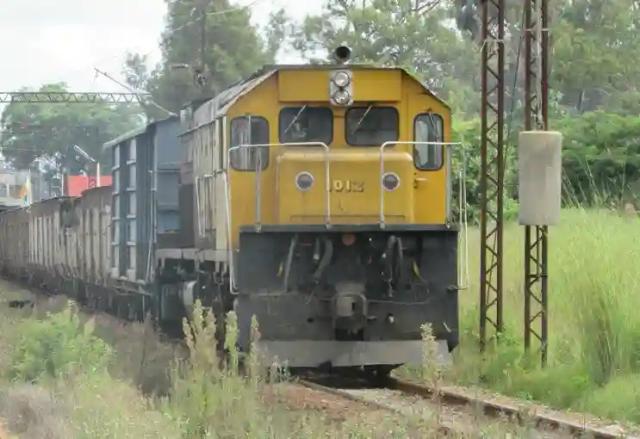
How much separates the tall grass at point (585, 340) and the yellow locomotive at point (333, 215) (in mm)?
1337

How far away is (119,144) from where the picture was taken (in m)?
20.3

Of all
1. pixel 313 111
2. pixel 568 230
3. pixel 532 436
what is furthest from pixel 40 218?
pixel 532 436

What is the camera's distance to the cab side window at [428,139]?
12.3 m

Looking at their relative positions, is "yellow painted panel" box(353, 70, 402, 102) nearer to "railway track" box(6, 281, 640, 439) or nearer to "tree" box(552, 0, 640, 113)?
"railway track" box(6, 281, 640, 439)

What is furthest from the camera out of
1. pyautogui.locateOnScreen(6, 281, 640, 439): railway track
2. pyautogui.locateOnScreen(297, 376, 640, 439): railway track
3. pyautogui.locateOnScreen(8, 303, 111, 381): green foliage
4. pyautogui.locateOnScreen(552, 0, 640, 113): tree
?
pyautogui.locateOnScreen(552, 0, 640, 113): tree

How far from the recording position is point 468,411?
10172 mm

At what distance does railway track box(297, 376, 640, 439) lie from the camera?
784cm

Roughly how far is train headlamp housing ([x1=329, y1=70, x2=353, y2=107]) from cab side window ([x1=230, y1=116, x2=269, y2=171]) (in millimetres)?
747

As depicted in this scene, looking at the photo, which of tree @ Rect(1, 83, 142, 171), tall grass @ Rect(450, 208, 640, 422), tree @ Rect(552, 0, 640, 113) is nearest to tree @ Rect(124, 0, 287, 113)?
tree @ Rect(1, 83, 142, 171)

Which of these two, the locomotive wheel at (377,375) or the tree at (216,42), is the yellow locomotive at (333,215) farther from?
the tree at (216,42)

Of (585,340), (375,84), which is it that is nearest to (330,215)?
(375,84)

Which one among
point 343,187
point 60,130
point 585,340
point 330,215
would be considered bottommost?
point 585,340

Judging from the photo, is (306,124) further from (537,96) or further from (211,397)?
(211,397)

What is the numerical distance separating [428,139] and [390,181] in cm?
68
